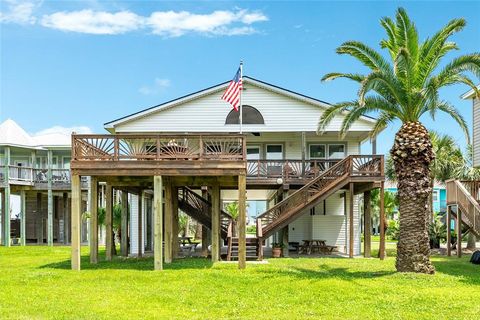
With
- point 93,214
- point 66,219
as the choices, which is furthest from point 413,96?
point 66,219

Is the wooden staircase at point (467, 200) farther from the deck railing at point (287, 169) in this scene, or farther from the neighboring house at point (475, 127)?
the deck railing at point (287, 169)

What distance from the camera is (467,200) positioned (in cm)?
2334

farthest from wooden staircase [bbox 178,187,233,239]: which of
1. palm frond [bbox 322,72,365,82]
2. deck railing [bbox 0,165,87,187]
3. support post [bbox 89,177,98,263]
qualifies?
deck railing [bbox 0,165,87,187]

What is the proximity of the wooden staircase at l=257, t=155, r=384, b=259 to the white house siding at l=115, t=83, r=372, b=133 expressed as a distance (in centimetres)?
421

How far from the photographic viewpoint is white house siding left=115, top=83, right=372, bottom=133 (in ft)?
86.6

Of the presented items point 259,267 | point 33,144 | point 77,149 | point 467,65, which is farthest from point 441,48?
point 33,144

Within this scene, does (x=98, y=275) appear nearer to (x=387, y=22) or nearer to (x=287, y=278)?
(x=287, y=278)

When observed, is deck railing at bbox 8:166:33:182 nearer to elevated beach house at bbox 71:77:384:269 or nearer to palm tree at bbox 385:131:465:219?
elevated beach house at bbox 71:77:384:269

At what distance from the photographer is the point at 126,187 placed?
23.0 meters

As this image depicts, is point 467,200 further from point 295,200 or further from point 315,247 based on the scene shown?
point 295,200

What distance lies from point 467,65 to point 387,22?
105 inches

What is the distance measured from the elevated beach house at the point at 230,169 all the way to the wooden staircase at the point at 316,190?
0.04 metres

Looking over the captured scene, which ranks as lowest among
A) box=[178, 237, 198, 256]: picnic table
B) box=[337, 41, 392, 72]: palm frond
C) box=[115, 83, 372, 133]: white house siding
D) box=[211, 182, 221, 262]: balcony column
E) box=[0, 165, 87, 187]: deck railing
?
box=[178, 237, 198, 256]: picnic table

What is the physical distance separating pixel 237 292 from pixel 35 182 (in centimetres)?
2419
